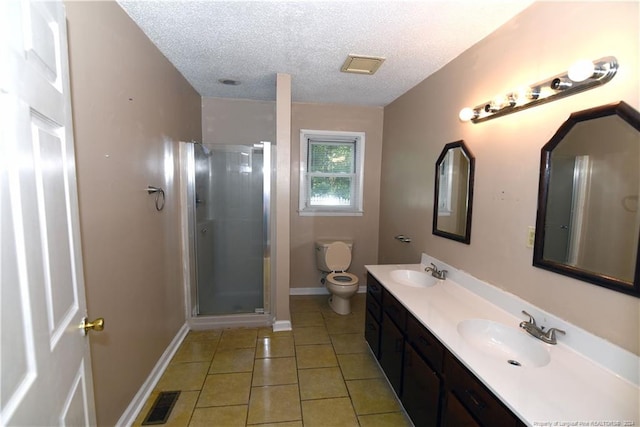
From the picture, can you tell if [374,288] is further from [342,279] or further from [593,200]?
[593,200]

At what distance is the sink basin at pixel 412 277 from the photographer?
224 cm

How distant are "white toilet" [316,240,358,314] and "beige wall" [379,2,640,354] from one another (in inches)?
37.5

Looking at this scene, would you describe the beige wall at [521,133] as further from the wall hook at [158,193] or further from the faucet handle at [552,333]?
the wall hook at [158,193]

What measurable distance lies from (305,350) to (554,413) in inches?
76.7

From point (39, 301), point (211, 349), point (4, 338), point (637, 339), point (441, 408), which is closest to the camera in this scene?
point (4, 338)

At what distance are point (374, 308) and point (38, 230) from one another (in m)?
2.07

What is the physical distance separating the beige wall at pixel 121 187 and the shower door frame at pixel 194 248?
32 cm

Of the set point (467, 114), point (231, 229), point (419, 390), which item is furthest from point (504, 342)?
point (231, 229)

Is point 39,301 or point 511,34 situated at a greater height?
point 511,34

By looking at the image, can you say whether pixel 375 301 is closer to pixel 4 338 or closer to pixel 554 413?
pixel 554 413

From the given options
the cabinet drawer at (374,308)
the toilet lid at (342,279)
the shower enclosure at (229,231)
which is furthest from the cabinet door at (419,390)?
the shower enclosure at (229,231)

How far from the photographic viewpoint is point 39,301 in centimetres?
71

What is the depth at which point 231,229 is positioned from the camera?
3.09 m


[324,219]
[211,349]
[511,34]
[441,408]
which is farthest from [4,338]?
[324,219]
